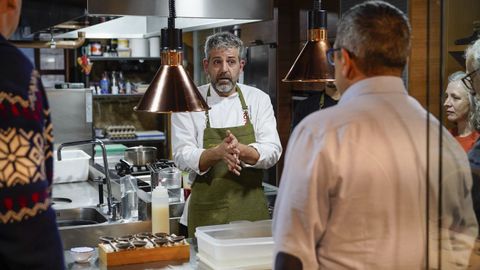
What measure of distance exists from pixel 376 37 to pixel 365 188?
352mm

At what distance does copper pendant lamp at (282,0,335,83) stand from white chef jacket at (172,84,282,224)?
786 millimetres

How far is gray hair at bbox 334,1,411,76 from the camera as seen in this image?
1.53m

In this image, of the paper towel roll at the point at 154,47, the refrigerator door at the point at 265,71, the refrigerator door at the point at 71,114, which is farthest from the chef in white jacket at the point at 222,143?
the paper towel roll at the point at 154,47

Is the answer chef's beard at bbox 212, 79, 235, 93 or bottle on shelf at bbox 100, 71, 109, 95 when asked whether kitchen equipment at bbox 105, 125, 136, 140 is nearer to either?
bottle on shelf at bbox 100, 71, 109, 95

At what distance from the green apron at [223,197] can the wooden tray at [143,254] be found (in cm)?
73

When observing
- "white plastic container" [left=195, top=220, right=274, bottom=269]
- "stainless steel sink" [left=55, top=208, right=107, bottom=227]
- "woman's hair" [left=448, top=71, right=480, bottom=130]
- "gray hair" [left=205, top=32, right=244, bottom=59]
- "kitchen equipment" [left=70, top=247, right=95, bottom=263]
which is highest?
"gray hair" [left=205, top=32, right=244, bottom=59]

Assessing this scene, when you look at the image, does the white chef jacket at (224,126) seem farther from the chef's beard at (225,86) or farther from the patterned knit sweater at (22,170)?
the patterned knit sweater at (22,170)

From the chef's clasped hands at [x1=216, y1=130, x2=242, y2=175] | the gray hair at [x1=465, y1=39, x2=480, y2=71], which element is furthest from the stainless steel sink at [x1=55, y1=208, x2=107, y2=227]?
the gray hair at [x1=465, y1=39, x2=480, y2=71]

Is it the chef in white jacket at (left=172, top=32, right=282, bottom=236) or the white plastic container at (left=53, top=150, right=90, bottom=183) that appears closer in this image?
the chef in white jacket at (left=172, top=32, right=282, bottom=236)

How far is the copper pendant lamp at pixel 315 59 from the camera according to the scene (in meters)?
2.40

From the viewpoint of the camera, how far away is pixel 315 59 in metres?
2.42

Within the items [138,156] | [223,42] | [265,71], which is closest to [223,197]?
[223,42]

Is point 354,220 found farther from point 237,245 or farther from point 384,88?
point 237,245

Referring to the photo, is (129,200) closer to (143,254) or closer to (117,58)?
(143,254)
